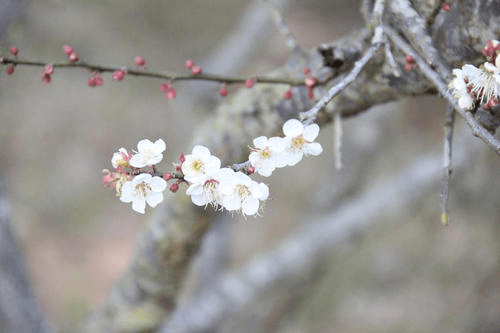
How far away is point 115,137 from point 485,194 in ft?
8.20

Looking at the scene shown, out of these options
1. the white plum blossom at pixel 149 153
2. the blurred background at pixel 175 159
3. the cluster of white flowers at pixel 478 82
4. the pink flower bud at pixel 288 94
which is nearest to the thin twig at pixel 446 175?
the cluster of white flowers at pixel 478 82

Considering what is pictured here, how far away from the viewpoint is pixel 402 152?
11.6 feet

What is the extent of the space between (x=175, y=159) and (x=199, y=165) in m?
2.35

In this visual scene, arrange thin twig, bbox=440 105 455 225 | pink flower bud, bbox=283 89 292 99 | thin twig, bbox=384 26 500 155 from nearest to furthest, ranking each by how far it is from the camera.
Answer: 1. thin twig, bbox=384 26 500 155
2. thin twig, bbox=440 105 455 225
3. pink flower bud, bbox=283 89 292 99

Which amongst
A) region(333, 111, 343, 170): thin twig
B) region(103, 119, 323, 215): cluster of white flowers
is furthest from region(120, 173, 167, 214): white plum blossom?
region(333, 111, 343, 170): thin twig

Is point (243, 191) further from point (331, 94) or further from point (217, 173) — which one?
point (331, 94)

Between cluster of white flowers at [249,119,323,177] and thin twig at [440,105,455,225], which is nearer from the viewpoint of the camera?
cluster of white flowers at [249,119,323,177]

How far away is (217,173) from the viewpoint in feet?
2.10

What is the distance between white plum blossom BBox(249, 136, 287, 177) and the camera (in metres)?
0.66

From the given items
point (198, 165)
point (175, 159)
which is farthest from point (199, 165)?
point (175, 159)

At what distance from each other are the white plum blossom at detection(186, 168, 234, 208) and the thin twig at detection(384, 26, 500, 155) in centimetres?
32

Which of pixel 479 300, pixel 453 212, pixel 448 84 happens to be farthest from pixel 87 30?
pixel 448 84

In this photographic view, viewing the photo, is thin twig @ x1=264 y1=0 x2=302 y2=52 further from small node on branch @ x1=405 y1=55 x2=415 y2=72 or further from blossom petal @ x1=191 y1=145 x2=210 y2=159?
blossom petal @ x1=191 y1=145 x2=210 y2=159

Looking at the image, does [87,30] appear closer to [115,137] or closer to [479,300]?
[115,137]
